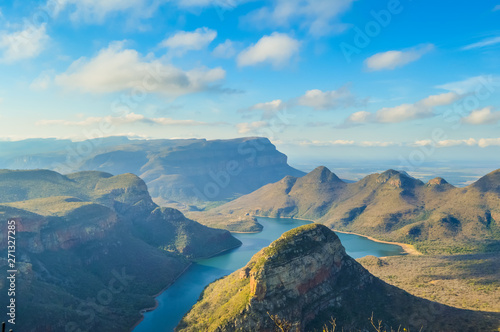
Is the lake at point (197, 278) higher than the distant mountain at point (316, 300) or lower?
lower

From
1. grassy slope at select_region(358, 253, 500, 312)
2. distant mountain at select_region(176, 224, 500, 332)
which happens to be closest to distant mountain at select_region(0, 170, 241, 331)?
distant mountain at select_region(176, 224, 500, 332)

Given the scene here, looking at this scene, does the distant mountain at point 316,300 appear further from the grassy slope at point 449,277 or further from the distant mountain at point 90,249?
the distant mountain at point 90,249

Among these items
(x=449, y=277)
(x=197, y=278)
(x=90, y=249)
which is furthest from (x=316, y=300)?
(x=90, y=249)

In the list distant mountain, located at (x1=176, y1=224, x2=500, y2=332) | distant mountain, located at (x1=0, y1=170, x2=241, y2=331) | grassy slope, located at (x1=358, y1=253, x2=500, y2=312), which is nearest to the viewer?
distant mountain, located at (x1=176, y1=224, x2=500, y2=332)

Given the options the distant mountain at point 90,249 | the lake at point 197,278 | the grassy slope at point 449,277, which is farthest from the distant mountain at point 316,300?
the distant mountain at point 90,249

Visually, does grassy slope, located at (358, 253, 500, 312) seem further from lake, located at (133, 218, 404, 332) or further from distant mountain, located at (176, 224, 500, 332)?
lake, located at (133, 218, 404, 332)

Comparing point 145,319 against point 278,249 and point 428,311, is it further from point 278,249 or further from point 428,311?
point 428,311
